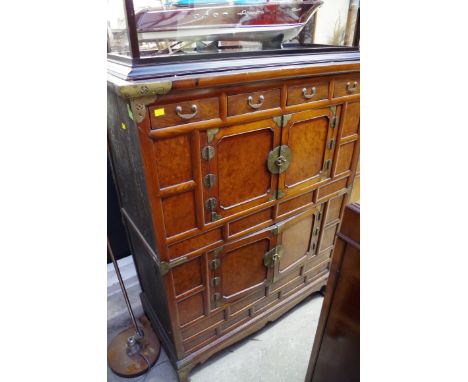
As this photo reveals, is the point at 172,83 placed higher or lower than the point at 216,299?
higher

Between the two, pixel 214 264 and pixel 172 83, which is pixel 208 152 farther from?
pixel 214 264

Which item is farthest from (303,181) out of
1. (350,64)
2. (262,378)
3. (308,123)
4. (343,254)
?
(262,378)

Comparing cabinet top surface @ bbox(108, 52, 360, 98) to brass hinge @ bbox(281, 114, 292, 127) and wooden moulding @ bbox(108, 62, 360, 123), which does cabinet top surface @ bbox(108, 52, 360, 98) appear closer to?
wooden moulding @ bbox(108, 62, 360, 123)

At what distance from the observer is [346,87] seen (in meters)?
1.32

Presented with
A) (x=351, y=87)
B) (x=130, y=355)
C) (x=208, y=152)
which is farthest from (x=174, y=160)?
(x=130, y=355)

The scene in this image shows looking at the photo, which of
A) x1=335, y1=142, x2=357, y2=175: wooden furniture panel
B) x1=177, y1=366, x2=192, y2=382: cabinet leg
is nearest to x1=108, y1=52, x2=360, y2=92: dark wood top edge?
x1=335, y1=142, x2=357, y2=175: wooden furniture panel

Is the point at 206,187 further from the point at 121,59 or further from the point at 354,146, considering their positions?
the point at 354,146

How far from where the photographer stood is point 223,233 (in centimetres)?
126

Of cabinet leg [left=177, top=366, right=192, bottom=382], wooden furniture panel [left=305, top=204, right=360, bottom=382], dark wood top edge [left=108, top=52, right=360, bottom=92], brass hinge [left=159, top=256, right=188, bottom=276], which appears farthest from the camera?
cabinet leg [left=177, top=366, right=192, bottom=382]

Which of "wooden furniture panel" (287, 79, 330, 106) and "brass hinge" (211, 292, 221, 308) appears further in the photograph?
"brass hinge" (211, 292, 221, 308)

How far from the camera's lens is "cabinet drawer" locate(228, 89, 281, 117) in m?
1.02

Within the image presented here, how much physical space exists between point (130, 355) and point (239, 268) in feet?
2.59

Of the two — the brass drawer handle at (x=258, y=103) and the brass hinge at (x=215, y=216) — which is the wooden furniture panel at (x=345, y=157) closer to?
the brass drawer handle at (x=258, y=103)

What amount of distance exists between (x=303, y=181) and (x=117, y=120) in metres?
0.85
